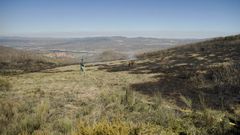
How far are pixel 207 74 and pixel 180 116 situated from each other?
24.2 feet

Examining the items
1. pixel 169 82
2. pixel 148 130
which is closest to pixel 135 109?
pixel 148 130

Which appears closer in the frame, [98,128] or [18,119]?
[98,128]

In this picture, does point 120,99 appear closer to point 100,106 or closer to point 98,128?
point 100,106

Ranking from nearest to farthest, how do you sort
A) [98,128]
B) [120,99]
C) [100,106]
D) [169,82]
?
1. [98,128]
2. [100,106]
3. [120,99]
4. [169,82]

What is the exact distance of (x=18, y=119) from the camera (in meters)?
5.41

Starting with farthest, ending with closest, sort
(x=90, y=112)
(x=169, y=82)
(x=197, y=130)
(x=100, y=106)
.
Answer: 1. (x=169, y=82)
2. (x=100, y=106)
3. (x=90, y=112)
4. (x=197, y=130)

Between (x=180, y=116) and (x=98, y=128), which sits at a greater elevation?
(x=98, y=128)

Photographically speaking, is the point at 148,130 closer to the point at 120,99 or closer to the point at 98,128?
the point at 98,128

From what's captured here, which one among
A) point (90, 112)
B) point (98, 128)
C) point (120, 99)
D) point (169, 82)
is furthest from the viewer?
point (169, 82)

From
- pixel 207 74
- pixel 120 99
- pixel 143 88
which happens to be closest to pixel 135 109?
pixel 120 99

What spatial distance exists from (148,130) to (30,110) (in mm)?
4109

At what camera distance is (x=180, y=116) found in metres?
5.61

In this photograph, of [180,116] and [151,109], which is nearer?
[180,116]

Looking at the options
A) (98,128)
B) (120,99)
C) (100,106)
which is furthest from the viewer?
(120,99)
